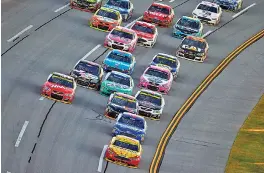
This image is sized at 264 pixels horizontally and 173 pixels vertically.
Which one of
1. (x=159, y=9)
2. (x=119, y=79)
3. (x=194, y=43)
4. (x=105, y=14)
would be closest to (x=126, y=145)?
(x=119, y=79)

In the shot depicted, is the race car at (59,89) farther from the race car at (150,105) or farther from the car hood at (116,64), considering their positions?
→ the car hood at (116,64)

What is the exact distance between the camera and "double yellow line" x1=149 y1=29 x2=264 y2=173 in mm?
60000

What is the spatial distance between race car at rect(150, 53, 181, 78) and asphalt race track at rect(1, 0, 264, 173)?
1084 millimetres

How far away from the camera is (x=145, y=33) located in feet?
257

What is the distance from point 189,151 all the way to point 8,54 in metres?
17.8

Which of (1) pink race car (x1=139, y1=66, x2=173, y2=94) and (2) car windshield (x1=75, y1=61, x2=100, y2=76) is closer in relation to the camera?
(2) car windshield (x1=75, y1=61, x2=100, y2=76)

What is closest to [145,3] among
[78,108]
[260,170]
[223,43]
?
[223,43]

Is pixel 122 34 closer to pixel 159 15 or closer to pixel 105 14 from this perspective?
pixel 105 14

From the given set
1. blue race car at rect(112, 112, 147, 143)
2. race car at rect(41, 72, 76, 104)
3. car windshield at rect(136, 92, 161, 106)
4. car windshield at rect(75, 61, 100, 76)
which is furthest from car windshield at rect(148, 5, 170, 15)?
blue race car at rect(112, 112, 147, 143)

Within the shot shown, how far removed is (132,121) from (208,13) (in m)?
26.4

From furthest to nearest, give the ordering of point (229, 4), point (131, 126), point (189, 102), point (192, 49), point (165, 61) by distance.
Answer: point (229, 4), point (192, 49), point (165, 61), point (189, 102), point (131, 126)

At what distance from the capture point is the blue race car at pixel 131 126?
201 ft

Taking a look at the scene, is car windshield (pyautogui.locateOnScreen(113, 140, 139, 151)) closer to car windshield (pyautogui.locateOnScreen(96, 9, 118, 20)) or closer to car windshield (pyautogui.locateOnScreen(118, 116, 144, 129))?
car windshield (pyautogui.locateOnScreen(118, 116, 144, 129))

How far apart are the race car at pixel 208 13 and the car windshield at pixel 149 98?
2113 cm
